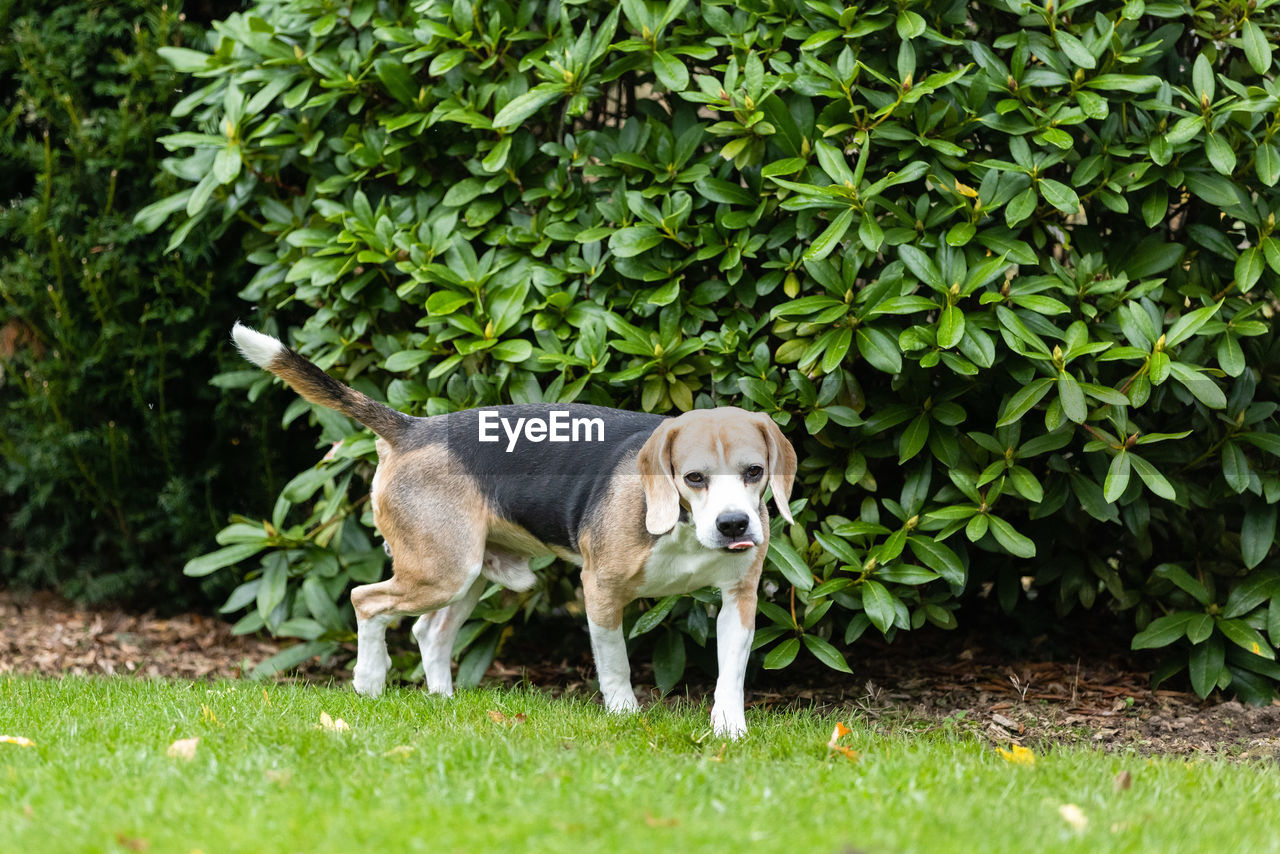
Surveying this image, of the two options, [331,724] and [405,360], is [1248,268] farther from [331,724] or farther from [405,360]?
[331,724]

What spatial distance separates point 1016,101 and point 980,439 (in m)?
1.41

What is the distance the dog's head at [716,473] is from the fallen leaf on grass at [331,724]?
1.30 m

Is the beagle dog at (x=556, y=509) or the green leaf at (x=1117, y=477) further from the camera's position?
the green leaf at (x=1117, y=477)

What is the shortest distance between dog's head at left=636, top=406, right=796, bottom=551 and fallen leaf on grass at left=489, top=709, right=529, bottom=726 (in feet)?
2.97

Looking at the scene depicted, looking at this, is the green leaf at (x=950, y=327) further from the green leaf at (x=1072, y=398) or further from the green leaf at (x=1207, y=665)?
the green leaf at (x=1207, y=665)

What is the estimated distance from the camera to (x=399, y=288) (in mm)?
5875

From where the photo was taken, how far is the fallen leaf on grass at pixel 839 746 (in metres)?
4.32

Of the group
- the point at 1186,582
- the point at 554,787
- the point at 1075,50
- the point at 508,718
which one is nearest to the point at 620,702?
the point at 508,718

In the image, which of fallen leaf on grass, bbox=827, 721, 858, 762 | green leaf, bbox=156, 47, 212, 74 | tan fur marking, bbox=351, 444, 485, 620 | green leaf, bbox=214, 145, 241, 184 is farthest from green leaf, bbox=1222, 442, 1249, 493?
green leaf, bbox=156, 47, 212, 74

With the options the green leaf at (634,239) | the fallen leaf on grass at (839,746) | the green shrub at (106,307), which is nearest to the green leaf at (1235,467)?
the fallen leaf on grass at (839,746)

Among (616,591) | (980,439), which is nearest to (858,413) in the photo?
(980,439)

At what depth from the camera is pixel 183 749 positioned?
4.04m

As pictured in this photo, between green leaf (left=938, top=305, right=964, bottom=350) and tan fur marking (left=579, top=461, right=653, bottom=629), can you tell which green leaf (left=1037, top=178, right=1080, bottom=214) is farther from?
tan fur marking (left=579, top=461, right=653, bottom=629)

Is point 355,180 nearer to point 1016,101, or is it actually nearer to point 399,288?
point 399,288
